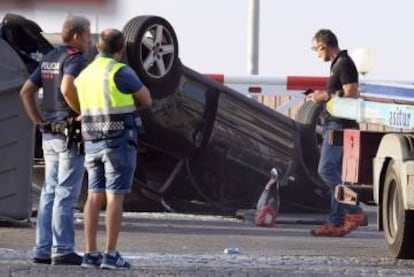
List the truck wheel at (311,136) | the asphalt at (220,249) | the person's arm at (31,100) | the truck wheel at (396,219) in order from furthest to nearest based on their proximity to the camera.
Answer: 1. the truck wheel at (311,136)
2. the truck wheel at (396,219)
3. the person's arm at (31,100)
4. the asphalt at (220,249)

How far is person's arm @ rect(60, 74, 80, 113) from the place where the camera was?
403 inches

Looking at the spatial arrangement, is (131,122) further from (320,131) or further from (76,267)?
(320,131)

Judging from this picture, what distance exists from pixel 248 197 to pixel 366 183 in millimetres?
3762

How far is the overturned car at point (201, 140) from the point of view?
14414mm

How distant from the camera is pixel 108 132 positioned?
394 inches

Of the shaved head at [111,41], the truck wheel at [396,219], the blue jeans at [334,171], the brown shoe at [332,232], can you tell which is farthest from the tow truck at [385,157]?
the shaved head at [111,41]

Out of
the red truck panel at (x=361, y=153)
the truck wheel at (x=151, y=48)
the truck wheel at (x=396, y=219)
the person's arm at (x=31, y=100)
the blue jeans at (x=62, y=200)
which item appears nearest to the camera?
the blue jeans at (x=62, y=200)

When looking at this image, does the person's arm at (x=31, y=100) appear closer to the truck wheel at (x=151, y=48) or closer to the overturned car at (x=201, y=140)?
the overturned car at (x=201, y=140)

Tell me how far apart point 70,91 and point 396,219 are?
9.01ft

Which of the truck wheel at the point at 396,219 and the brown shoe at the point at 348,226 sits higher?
the truck wheel at the point at 396,219

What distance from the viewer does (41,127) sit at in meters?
10.4

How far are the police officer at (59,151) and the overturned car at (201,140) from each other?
361 cm

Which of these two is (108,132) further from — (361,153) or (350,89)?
(350,89)

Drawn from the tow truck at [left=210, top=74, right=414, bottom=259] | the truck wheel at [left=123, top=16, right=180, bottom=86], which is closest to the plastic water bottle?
the tow truck at [left=210, top=74, right=414, bottom=259]
